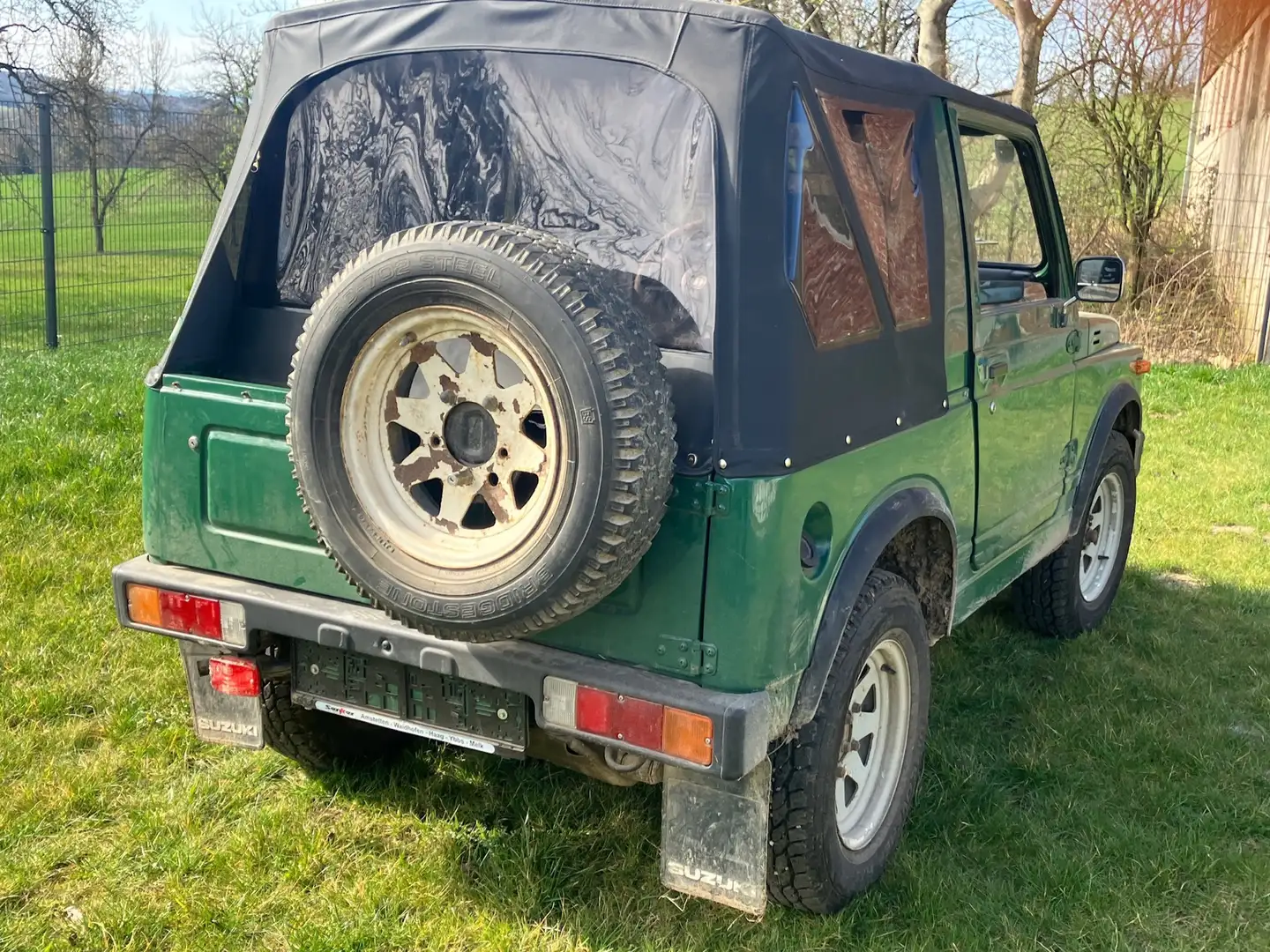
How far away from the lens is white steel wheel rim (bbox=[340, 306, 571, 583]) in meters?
2.34

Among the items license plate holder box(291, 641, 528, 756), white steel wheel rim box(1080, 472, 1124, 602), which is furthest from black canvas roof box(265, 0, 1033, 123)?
white steel wheel rim box(1080, 472, 1124, 602)

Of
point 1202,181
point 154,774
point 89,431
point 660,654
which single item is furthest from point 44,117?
point 1202,181

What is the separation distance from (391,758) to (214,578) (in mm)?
975

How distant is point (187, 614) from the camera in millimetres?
2959

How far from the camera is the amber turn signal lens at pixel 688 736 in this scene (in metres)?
2.37

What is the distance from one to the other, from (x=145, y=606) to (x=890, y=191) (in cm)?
217

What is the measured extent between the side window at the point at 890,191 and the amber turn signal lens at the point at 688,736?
46.7 inches

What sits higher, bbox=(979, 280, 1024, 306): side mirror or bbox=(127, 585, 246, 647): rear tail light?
bbox=(979, 280, 1024, 306): side mirror

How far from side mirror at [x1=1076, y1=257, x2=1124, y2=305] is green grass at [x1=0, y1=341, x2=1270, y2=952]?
143 centimetres

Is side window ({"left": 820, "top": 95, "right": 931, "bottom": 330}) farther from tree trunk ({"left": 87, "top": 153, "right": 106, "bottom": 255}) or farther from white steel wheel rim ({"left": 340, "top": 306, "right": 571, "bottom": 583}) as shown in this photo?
tree trunk ({"left": 87, "top": 153, "right": 106, "bottom": 255})

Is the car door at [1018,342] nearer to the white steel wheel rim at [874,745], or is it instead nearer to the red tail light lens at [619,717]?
the white steel wheel rim at [874,745]

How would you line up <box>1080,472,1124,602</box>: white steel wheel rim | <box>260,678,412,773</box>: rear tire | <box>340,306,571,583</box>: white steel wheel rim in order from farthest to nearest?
<box>1080,472,1124,602</box>: white steel wheel rim → <box>260,678,412,773</box>: rear tire → <box>340,306,571,583</box>: white steel wheel rim

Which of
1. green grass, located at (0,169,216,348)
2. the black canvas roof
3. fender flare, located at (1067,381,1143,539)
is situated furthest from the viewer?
green grass, located at (0,169,216,348)

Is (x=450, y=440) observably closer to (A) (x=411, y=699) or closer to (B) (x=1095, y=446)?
(A) (x=411, y=699)
